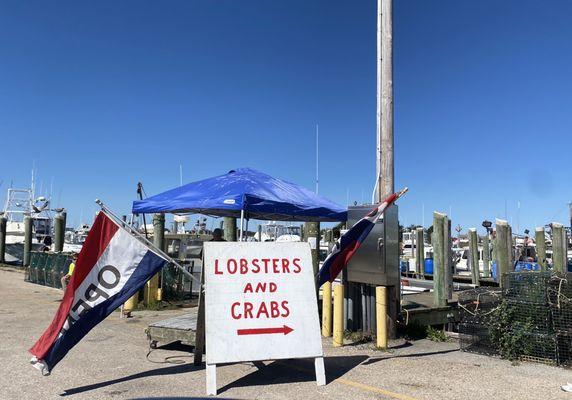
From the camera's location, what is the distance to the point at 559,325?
7164 millimetres

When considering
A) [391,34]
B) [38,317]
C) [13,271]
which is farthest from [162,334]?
[13,271]

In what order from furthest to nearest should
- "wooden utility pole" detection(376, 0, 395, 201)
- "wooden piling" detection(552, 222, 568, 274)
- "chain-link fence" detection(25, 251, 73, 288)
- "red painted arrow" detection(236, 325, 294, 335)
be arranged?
"wooden piling" detection(552, 222, 568, 274) → "chain-link fence" detection(25, 251, 73, 288) → "wooden utility pole" detection(376, 0, 395, 201) → "red painted arrow" detection(236, 325, 294, 335)

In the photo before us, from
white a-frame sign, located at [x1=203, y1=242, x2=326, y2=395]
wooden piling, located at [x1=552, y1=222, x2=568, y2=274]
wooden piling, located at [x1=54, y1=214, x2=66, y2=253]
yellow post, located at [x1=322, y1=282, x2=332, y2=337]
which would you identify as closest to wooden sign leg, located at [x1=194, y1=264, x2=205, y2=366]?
white a-frame sign, located at [x1=203, y1=242, x2=326, y2=395]

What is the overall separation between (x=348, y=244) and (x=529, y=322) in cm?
286

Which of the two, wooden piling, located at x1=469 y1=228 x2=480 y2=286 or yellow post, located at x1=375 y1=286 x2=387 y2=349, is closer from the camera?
yellow post, located at x1=375 y1=286 x2=387 y2=349

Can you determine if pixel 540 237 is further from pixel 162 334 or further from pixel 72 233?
pixel 72 233

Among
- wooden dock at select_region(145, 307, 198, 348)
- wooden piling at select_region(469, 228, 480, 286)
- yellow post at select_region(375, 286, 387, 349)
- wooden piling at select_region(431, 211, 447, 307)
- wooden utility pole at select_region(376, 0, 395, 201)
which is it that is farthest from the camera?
wooden piling at select_region(469, 228, 480, 286)

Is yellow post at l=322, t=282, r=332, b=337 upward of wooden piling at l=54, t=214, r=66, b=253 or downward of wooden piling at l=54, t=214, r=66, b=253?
downward

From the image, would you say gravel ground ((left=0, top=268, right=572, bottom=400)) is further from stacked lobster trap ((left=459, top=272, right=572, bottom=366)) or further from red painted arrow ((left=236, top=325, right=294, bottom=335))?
red painted arrow ((left=236, top=325, right=294, bottom=335))

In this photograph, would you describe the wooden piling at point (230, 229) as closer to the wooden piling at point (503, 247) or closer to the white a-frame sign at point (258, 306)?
the wooden piling at point (503, 247)

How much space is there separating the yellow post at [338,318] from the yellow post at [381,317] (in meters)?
0.59

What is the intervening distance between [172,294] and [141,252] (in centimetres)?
731

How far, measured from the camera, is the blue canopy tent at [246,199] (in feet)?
26.7

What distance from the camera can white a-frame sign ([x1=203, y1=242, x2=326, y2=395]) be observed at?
5891 millimetres
